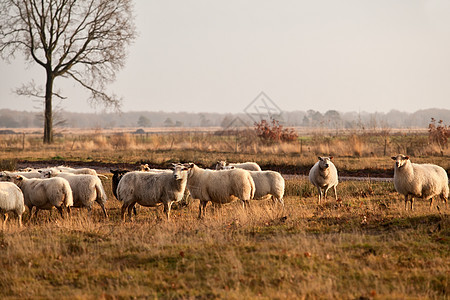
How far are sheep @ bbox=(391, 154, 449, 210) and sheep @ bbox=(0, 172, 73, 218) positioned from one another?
395 inches

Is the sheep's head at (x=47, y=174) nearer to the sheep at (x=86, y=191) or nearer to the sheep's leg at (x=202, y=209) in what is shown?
the sheep at (x=86, y=191)

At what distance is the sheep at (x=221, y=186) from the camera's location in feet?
47.9

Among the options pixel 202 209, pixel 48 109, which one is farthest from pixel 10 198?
pixel 48 109

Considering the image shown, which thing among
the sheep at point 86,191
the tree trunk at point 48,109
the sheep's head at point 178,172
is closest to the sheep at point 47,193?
the sheep at point 86,191

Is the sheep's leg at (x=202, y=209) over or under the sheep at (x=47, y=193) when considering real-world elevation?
under

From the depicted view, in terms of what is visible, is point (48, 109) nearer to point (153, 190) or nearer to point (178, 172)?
point (153, 190)

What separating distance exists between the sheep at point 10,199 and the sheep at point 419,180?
11.2 m

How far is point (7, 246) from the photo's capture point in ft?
33.8

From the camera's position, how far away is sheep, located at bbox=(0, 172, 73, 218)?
552 inches

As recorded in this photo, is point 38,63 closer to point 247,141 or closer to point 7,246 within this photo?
point 247,141

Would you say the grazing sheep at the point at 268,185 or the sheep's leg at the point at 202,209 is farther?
the grazing sheep at the point at 268,185

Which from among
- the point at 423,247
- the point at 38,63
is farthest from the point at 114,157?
the point at 423,247

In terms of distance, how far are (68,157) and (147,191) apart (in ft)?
77.8

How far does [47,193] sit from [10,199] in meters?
1.12
